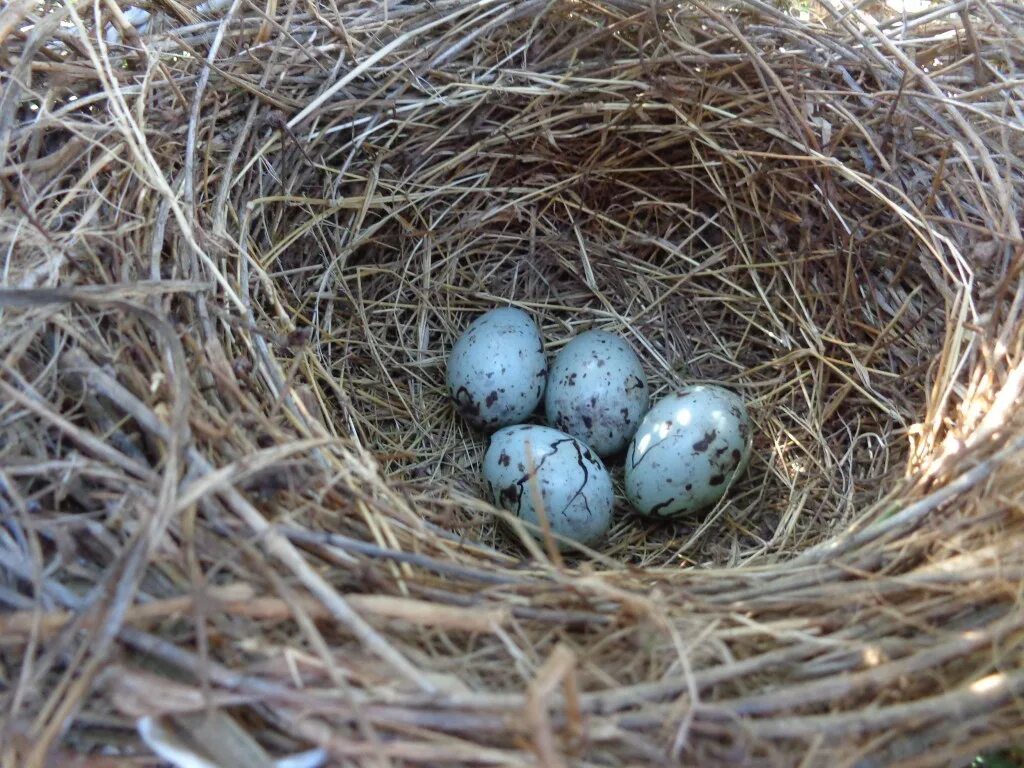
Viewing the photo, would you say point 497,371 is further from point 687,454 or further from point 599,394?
point 687,454

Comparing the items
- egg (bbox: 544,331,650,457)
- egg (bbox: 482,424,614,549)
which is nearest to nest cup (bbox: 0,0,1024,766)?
egg (bbox: 482,424,614,549)

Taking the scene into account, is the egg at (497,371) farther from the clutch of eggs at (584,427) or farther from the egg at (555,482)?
the egg at (555,482)

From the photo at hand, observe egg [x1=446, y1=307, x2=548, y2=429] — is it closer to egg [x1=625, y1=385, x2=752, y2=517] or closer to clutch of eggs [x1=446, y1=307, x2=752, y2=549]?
clutch of eggs [x1=446, y1=307, x2=752, y2=549]

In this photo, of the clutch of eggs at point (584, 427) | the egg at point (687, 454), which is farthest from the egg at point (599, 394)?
the egg at point (687, 454)

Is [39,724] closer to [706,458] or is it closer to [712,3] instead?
[706,458]

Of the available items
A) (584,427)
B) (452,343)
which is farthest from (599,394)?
(452,343)

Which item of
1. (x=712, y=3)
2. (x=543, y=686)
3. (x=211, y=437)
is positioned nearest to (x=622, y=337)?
(x=712, y=3)
